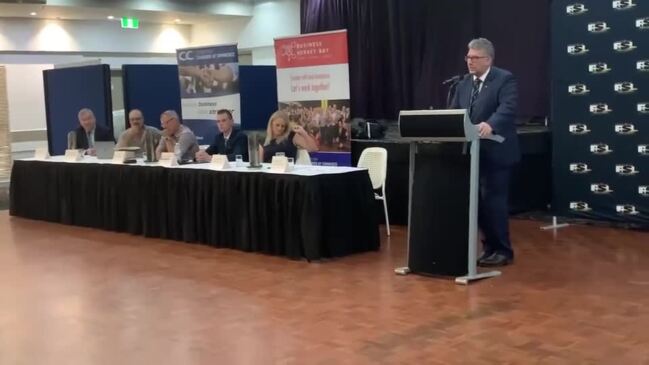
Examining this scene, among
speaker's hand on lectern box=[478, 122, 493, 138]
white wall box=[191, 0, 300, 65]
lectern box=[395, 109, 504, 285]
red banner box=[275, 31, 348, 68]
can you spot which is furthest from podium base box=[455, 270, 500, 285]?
white wall box=[191, 0, 300, 65]

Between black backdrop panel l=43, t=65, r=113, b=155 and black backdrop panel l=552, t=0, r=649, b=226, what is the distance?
6.05 m

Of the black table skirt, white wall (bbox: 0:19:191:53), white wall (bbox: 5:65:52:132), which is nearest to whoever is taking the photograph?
the black table skirt

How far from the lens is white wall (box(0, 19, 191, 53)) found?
12711 millimetres

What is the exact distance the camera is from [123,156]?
24.3ft

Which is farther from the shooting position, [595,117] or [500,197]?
[595,117]

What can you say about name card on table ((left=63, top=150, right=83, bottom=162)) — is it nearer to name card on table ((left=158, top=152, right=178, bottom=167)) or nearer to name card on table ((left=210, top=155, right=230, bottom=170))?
name card on table ((left=158, top=152, right=178, bottom=167))

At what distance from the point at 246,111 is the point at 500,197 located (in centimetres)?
556

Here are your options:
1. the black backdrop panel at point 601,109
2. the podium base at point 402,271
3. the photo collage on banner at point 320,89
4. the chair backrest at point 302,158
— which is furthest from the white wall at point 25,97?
the podium base at point 402,271

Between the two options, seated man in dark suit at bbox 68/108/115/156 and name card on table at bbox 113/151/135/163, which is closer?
name card on table at bbox 113/151/135/163

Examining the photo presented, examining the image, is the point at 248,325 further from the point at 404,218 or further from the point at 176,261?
the point at 404,218

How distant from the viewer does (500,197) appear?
17.0 feet

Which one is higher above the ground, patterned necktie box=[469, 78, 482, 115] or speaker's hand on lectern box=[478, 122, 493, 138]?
patterned necktie box=[469, 78, 482, 115]

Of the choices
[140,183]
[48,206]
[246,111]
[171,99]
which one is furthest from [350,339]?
[171,99]

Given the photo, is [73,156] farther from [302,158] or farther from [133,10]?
[133,10]
